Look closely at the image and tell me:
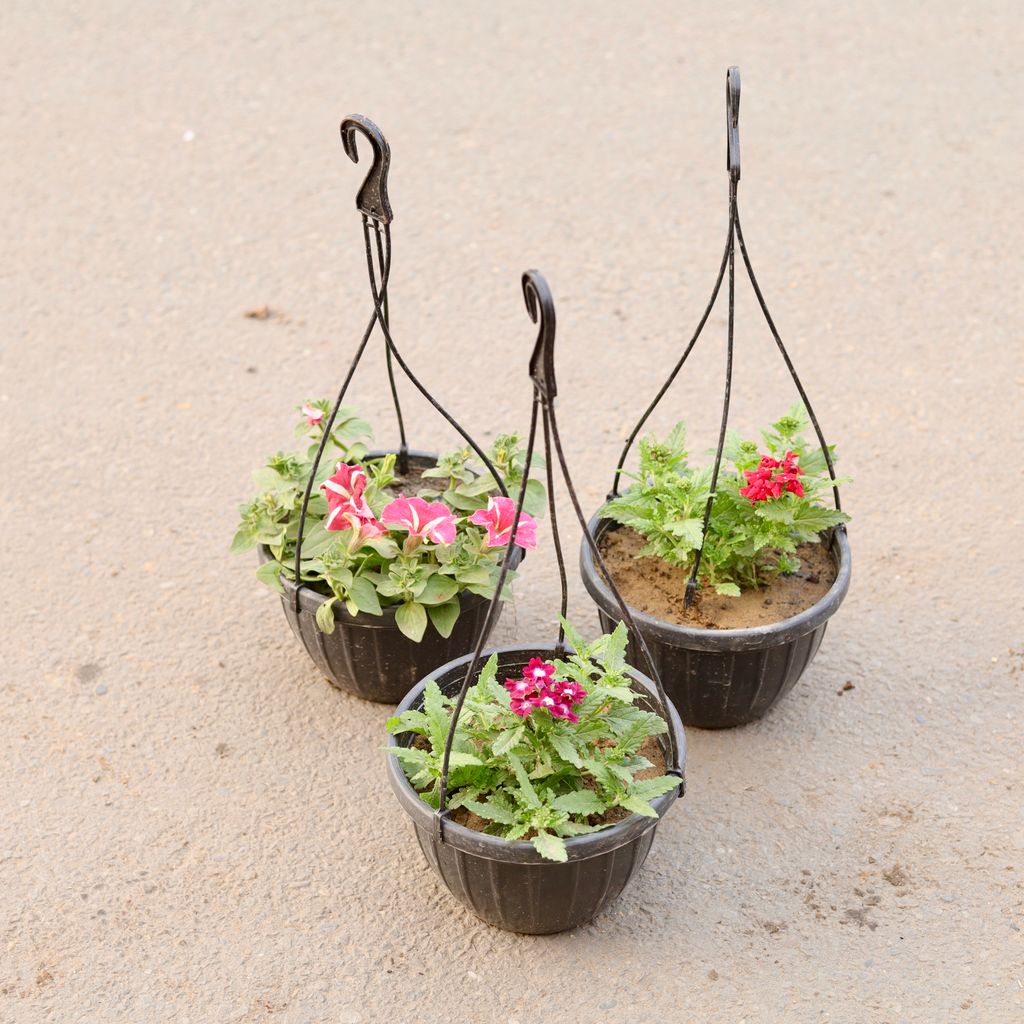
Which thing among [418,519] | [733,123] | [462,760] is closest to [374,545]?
[418,519]

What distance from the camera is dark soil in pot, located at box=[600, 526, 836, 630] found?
3.27 metres

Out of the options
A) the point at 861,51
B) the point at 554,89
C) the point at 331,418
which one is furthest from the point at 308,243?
the point at 861,51

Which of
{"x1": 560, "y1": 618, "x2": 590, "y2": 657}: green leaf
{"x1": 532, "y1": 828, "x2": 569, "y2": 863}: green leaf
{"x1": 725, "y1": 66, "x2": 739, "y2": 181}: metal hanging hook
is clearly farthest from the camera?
{"x1": 725, "y1": 66, "x2": 739, "y2": 181}: metal hanging hook

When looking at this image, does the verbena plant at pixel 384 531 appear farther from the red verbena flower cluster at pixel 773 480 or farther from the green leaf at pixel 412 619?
the red verbena flower cluster at pixel 773 480

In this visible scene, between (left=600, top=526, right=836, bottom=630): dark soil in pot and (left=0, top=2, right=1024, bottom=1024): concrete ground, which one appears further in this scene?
(left=600, top=526, right=836, bottom=630): dark soil in pot

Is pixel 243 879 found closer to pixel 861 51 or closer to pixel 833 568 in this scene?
pixel 833 568

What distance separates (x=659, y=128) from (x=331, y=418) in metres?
3.42

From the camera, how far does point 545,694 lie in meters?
2.59

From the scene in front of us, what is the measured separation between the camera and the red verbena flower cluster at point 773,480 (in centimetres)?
311

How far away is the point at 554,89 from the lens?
20.6 feet

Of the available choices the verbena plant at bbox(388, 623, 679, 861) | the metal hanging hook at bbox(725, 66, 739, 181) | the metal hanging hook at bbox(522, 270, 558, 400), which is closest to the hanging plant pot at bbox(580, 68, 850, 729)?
the metal hanging hook at bbox(725, 66, 739, 181)

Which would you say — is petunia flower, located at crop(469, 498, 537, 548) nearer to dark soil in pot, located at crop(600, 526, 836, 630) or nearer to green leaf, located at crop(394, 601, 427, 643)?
green leaf, located at crop(394, 601, 427, 643)

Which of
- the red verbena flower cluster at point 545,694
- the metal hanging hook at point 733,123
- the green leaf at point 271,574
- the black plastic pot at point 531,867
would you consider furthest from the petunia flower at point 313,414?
the metal hanging hook at point 733,123

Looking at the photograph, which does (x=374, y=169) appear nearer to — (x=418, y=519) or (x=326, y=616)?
(x=418, y=519)
